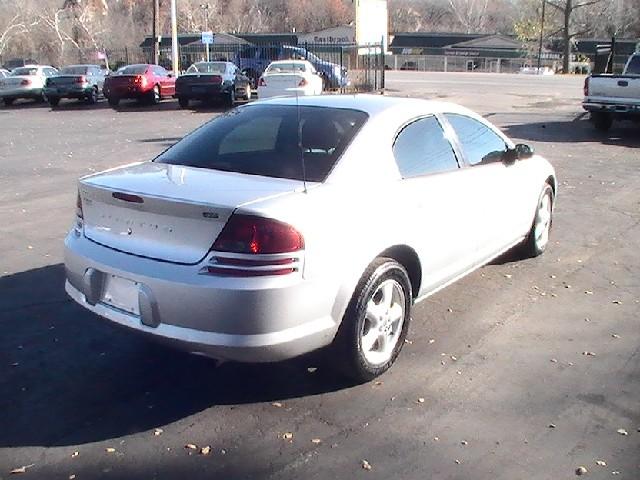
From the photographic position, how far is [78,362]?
179 inches

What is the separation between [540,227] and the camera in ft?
22.3

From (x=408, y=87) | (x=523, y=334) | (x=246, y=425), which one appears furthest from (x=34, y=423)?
(x=408, y=87)

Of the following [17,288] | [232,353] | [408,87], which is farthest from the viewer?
[408,87]

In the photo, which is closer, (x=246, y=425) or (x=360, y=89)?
(x=246, y=425)

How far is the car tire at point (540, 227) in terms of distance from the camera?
6613 mm

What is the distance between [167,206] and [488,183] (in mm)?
2668

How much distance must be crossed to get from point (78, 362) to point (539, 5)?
82368mm

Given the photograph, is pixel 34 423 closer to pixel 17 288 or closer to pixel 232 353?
pixel 232 353

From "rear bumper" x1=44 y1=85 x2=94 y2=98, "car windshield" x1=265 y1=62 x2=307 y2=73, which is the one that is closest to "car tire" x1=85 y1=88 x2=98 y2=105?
"rear bumper" x1=44 y1=85 x2=94 y2=98

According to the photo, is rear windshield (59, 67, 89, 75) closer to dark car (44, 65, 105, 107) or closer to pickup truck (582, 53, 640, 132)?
dark car (44, 65, 105, 107)

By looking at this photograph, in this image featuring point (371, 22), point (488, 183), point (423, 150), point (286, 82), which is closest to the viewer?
point (423, 150)

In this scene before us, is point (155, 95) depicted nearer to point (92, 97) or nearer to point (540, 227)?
point (92, 97)

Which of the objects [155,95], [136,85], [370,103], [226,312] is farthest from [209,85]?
[226,312]

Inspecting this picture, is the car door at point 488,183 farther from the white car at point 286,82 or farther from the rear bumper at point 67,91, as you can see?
the rear bumper at point 67,91
